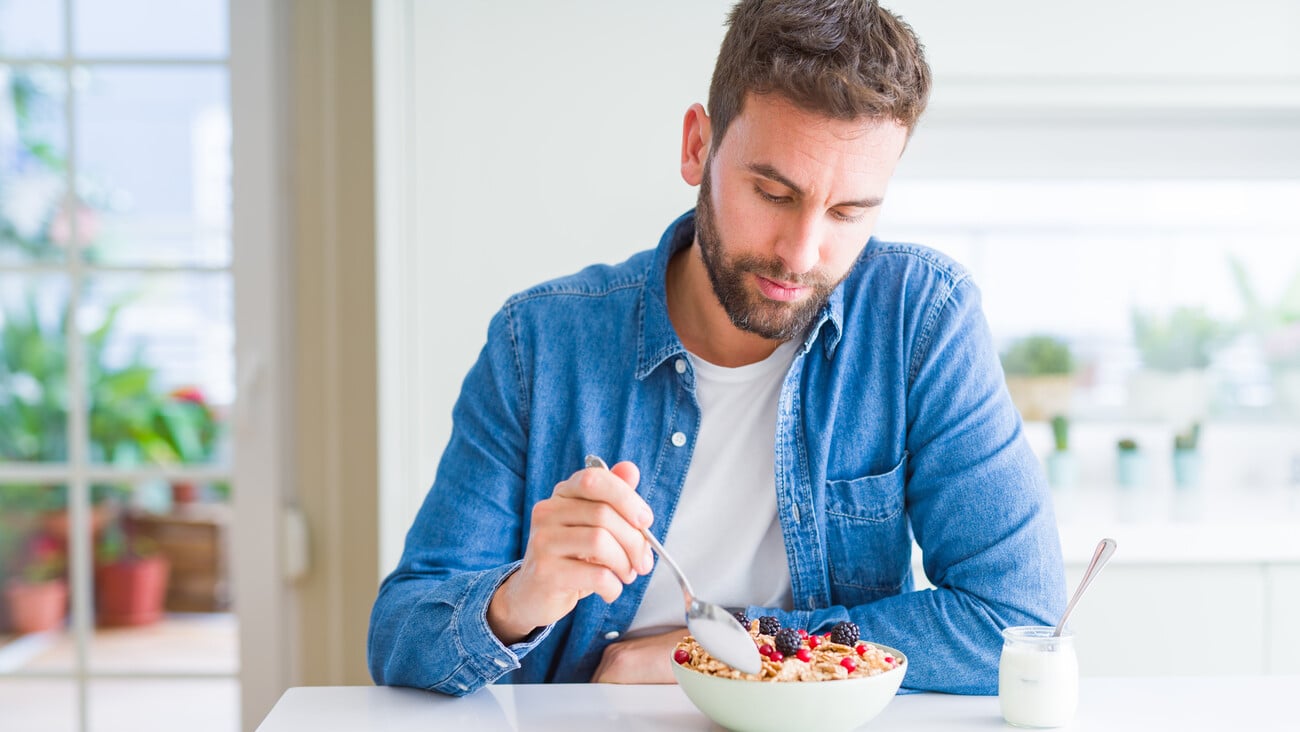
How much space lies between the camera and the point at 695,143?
144 centimetres

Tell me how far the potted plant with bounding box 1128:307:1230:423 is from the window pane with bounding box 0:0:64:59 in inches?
104

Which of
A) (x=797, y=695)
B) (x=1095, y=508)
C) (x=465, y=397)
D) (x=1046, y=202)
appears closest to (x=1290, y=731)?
(x=797, y=695)

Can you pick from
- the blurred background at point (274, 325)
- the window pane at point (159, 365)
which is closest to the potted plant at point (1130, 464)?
the blurred background at point (274, 325)

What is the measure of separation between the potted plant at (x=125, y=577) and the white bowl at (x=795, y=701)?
2.08 m

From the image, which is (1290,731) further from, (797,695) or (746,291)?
(746,291)

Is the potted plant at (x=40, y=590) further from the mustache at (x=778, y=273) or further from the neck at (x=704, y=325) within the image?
the mustache at (x=778, y=273)

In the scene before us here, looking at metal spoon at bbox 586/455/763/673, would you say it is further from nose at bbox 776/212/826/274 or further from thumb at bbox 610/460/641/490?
nose at bbox 776/212/826/274

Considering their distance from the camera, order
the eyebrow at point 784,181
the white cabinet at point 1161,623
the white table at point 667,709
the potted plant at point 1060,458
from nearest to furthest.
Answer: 1. the white table at point 667,709
2. the eyebrow at point 784,181
3. the white cabinet at point 1161,623
4. the potted plant at point 1060,458

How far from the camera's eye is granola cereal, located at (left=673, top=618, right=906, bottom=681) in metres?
0.93

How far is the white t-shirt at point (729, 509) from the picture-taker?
1.39 meters

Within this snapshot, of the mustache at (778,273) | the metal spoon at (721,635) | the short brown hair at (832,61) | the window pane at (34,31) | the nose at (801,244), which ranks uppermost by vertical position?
the window pane at (34,31)

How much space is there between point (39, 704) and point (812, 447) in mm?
2154

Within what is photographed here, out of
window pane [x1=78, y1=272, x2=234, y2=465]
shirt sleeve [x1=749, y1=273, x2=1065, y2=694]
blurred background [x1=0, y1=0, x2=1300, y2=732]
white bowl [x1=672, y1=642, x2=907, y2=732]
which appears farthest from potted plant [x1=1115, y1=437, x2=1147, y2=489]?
window pane [x1=78, y1=272, x2=234, y2=465]

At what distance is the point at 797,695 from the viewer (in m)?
0.91
